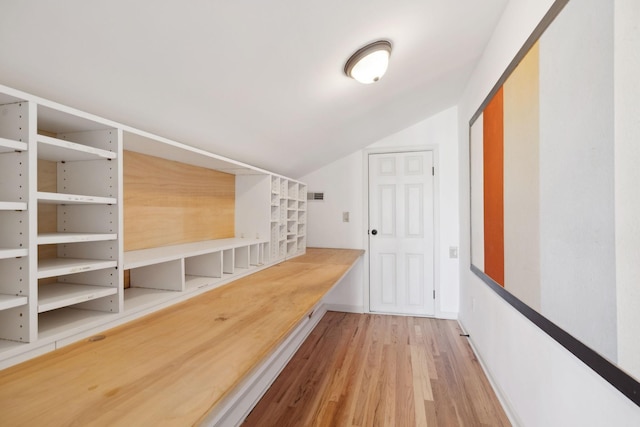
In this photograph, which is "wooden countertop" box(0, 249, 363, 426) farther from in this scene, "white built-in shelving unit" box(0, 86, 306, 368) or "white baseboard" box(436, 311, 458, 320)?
"white baseboard" box(436, 311, 458, 320)

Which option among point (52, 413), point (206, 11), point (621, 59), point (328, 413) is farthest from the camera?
point (328, 413)

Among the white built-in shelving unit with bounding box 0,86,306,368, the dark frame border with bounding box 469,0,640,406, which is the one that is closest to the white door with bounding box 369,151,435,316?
the dark frame border with bounding box 469,0,640,406

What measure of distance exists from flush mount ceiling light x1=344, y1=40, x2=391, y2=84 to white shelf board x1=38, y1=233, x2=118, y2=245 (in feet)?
4.60

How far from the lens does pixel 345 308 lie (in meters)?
3.81

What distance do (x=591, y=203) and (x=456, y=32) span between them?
1.43 m

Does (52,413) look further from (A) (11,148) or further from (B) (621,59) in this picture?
(B) (621,59)

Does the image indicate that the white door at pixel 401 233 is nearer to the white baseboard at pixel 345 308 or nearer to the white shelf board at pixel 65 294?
the white baseboard at pixel 345 308

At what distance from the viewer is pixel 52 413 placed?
0.67m

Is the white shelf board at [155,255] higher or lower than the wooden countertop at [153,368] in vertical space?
higher

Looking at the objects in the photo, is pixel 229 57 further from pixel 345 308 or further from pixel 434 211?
pixel 345 308

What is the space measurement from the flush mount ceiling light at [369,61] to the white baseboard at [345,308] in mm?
2796

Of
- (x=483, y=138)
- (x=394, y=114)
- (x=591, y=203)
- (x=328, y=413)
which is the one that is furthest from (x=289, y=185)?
(x=591, y=203)

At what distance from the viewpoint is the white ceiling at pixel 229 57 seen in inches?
35.8

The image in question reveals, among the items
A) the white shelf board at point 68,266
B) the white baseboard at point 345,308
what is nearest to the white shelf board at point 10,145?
the white shelf board at point 68,266
